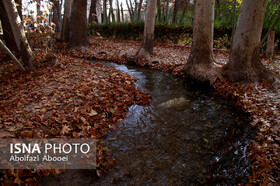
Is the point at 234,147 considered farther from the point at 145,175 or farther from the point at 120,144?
the point at 120,144

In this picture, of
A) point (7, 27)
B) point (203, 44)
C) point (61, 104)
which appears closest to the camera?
point (61, 104)

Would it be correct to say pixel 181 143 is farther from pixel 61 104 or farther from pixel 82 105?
pixel 61 104

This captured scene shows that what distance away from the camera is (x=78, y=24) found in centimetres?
1017

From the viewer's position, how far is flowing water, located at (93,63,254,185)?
7.97ft

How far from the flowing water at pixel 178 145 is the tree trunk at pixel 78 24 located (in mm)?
7564

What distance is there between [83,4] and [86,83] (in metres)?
7.12

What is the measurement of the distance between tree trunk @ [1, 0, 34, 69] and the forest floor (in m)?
0.39

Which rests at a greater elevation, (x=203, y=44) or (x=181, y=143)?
(x=203, y=44)

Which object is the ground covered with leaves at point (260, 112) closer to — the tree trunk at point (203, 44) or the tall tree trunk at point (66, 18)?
the tree trunk at point (203, 44)

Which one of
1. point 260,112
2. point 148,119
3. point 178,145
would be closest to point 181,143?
point 178,145

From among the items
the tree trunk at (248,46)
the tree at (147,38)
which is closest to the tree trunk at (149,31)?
the tree at (147,38)
